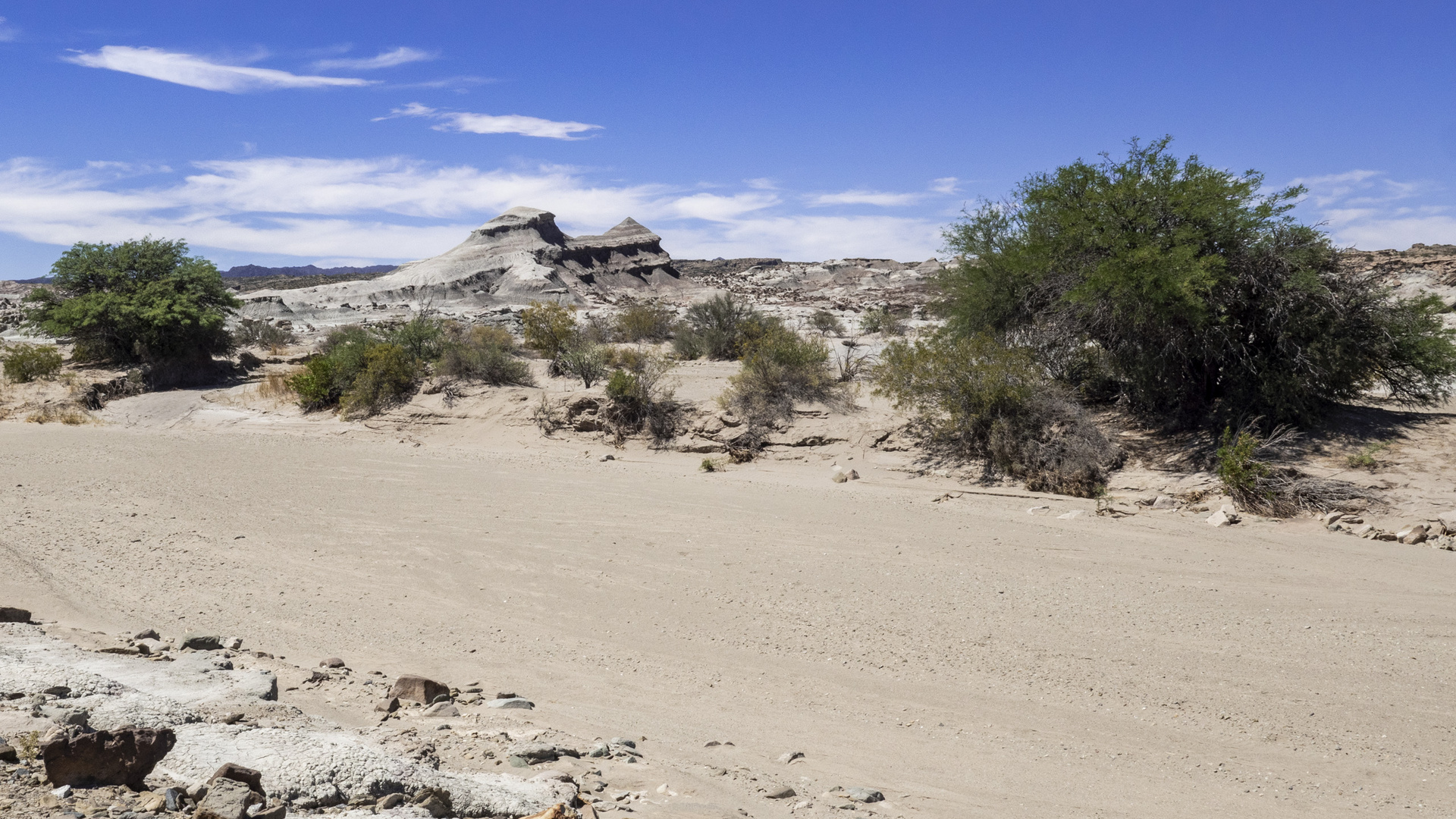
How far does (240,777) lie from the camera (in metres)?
3.42

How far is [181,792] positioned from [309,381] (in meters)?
18.9

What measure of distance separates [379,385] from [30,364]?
10048mm

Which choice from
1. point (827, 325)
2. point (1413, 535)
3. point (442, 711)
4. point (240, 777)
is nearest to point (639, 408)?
point (1413, 535)

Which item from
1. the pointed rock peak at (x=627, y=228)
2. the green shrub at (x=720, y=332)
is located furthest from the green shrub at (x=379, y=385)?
the pointed rock peak at (x=627, y=228)

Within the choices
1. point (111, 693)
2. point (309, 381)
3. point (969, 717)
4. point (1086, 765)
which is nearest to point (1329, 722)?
point (1086, 765)

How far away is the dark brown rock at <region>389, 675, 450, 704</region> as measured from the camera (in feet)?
16.8

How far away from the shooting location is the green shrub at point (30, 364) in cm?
2212

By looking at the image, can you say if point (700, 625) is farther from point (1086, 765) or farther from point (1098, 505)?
point (1098, 505)

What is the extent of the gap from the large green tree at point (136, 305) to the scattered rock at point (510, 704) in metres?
22.0

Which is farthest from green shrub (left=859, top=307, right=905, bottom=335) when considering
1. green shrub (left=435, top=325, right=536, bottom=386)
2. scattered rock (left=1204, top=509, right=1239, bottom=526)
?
scattered rock (left=1204, top=509, right=1239, bottom=526)

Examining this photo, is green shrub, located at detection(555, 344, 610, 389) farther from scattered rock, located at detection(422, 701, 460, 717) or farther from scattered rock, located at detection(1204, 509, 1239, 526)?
scattered rock, located at detection(422, 701, 460, 717)

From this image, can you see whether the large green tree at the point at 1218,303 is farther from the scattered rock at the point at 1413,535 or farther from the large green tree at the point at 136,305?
the large green tree at the point at 136,305

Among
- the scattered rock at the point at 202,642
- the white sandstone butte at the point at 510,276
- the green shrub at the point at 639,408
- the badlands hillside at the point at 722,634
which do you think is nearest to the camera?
the badlands hillside at the point at 722,634

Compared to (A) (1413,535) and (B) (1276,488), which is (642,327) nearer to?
(B) (1276,488)
